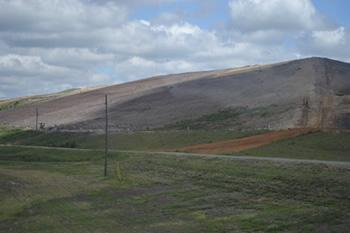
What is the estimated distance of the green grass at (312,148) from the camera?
5178 centimetres

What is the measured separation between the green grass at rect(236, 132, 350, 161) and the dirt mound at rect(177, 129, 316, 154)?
2.16 meters

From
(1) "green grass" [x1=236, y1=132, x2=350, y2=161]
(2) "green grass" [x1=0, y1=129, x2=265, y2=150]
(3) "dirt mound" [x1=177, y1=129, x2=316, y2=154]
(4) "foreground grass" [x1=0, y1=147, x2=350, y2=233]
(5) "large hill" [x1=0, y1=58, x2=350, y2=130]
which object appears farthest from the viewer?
(5) "large hill" [x1=0, y1=58, x2=350, y2=130]

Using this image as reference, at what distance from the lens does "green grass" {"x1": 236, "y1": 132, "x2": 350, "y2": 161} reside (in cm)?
5178

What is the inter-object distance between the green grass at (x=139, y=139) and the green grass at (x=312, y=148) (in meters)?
14.5

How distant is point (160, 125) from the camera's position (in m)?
101

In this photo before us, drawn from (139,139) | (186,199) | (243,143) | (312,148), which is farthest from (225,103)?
(186,199)

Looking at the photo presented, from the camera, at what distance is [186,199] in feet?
115

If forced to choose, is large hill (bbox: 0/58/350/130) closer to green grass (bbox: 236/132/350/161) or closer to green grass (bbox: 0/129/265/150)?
green grass (bbox: 0/129/265/150)

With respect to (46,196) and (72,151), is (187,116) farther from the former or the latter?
(46,196)

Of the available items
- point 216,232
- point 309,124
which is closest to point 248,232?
point 216,232

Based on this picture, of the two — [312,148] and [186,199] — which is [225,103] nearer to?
[312,148]

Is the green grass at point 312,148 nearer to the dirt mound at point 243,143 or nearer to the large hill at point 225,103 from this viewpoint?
the dirt mound at point 243,143

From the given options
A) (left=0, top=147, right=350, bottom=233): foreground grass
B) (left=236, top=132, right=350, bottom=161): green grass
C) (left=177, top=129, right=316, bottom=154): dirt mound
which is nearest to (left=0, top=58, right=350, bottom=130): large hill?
(left=177, top=129, right=316, bottom=154): dirt mound

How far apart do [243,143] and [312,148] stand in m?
10.9
